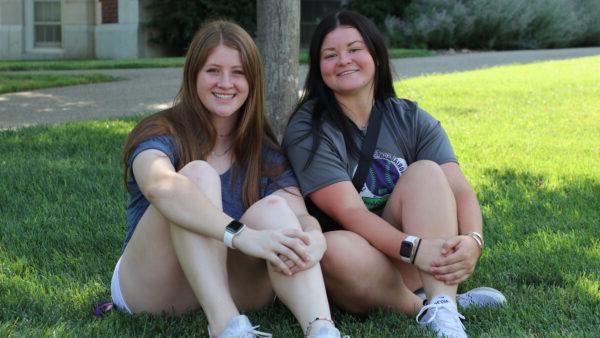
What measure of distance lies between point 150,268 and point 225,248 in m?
0.28

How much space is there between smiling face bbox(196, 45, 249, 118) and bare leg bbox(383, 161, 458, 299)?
2.32 ft

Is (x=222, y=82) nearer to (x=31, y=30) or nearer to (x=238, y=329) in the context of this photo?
(x=238, y=329)

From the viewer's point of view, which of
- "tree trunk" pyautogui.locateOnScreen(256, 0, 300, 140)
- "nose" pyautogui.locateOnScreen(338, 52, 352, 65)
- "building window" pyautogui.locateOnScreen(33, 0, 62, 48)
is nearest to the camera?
"nose" pyautogui.locateOnScreen(338, 52, 352, 65)

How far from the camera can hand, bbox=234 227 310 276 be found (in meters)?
2.81

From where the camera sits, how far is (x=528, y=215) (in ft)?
15.7

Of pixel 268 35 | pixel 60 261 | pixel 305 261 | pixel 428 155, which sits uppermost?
pixel 268 35

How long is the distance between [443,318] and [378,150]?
0.76m

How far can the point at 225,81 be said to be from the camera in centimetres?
318

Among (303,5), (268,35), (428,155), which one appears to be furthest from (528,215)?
(303,5)

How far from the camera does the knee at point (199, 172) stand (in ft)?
9.82

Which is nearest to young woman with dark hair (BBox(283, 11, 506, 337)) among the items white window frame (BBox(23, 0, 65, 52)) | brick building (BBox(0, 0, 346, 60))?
brick building (BBox(0, 0, 346, 60))

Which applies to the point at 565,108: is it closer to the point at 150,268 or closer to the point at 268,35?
the point at 268,35

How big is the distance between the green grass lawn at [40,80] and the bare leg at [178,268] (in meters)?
7.66

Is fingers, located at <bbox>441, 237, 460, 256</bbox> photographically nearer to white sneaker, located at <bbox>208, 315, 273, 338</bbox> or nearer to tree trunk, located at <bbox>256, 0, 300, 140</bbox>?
white sneaker, located at <bbox>208, 315, 273, 338</bbox>
